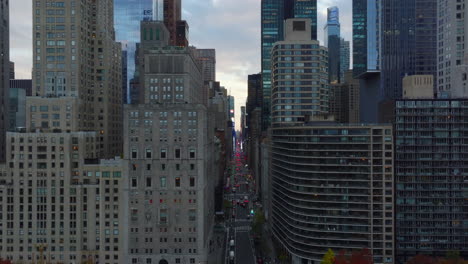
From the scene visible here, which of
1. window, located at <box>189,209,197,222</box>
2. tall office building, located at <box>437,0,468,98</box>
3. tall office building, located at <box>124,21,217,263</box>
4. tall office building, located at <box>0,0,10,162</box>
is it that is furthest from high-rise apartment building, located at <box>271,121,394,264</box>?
tall office building, located at <box>0,0,10,162</box>

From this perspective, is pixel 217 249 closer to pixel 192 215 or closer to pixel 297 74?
pixel 192 215

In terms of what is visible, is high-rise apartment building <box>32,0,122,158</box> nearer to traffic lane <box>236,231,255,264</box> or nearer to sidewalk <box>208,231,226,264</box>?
sidewalk <box>208,231,226,264</box>

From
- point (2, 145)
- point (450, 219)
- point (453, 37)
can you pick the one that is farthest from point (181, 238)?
point (453, 37)

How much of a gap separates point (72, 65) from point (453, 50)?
411ft

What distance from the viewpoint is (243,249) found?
6373 inches

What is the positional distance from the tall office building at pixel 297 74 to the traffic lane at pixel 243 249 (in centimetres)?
4839

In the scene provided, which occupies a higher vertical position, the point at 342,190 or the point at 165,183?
the point at 165,183

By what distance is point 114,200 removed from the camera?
132250mm

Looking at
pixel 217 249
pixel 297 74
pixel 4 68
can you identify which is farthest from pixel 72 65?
pixel 217 249

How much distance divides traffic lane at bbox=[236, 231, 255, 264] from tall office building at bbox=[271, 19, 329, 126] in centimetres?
4839

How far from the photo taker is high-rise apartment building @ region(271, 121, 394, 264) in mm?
125188

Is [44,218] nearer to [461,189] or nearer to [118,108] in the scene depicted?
[118,108]

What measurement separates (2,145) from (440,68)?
566 feet

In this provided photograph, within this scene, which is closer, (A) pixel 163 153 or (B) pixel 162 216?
(B) pixel 162 216
